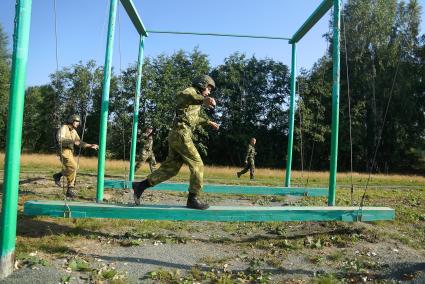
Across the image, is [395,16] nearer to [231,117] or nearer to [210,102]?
[231,117]

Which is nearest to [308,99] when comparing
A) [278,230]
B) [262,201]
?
[262,201]

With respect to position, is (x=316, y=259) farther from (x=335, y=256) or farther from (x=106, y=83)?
(x=106, y=83)

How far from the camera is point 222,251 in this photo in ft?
17.9

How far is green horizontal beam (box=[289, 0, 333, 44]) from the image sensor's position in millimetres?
7885

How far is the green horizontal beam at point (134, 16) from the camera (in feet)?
26.7

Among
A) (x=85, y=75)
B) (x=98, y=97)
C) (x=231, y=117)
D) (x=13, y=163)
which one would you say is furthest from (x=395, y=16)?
(x=13, y=163)

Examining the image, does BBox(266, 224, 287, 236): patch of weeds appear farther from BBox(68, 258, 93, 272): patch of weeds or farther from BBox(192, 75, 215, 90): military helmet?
BBox(68, 258, 93, 272): patch of weeds

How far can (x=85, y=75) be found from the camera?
50.9 metres

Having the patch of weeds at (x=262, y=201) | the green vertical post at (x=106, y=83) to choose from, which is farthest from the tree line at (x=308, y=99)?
the green vertical post at (x=106, y=83)

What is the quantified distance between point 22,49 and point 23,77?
28 centimetres

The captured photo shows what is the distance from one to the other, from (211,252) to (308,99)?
124 ft

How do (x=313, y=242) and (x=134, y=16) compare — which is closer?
(x=313, y=242)

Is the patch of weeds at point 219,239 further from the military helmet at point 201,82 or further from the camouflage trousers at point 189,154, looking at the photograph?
the military helmet at point 201,82

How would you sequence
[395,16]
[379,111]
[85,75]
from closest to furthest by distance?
[395,16], [379,111], [85,75]
